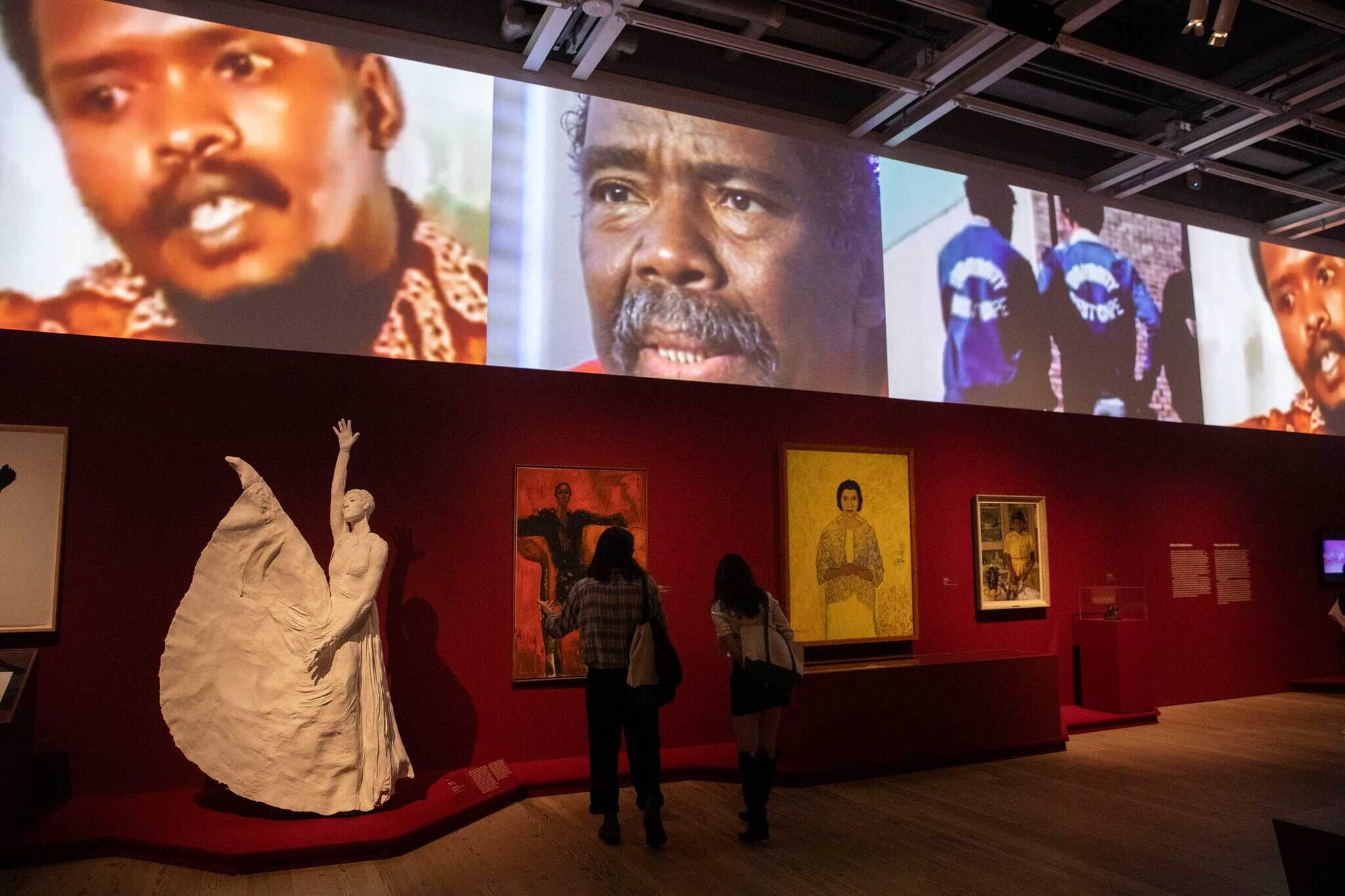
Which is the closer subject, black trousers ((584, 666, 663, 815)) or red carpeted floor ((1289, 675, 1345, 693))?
black trousers ((584, 666, 663, 815))

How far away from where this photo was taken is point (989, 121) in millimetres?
10430

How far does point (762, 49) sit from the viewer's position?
8.10m

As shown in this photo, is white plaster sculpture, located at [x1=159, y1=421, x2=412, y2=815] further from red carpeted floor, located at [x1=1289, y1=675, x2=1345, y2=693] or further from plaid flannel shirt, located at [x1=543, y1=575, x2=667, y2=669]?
red carpeted floor, located at [x1=1289, y1=675, x2=1345, y2=693]

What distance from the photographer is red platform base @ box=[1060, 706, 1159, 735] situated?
27.1ft

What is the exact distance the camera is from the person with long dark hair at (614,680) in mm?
5047

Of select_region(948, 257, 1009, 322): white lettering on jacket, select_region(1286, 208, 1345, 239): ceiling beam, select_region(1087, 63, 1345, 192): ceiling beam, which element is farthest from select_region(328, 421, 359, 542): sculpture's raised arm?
select_region(1286, 208, 1345, 239): ceiling beam

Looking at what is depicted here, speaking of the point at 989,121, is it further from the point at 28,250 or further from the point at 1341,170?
the point at 28,250

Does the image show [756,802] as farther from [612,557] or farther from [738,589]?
[612,557]

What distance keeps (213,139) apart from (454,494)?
290 centimetres

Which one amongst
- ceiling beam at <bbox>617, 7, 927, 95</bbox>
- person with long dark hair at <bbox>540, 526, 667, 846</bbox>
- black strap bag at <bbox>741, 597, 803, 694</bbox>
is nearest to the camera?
black strap bag at <bbox>741, 597, 803, 694</bbox>

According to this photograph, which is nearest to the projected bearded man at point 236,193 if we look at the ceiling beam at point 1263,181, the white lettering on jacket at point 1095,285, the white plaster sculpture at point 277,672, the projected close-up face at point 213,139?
the projected close-up face at point 213,139

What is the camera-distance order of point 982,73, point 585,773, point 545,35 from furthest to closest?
point 982,73 < point 545,35 < point 585,773

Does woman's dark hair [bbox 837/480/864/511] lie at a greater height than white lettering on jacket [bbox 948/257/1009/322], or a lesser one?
lesser

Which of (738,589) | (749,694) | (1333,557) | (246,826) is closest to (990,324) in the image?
(1333,557)
